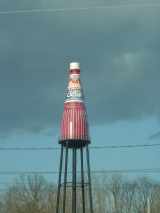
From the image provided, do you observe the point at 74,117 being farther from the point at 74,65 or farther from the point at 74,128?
the point at 74,65

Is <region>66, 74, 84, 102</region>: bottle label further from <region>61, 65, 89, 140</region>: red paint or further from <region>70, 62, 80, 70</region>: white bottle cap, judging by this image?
<region>70, 62, 80, 70</region>: white bottle cap

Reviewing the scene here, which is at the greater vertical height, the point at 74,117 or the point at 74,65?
the point at 74,65

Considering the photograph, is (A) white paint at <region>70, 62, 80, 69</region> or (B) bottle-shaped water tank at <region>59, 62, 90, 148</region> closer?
(B) bottle-shaped water tank at <region>59, 62, 90, 148</region>

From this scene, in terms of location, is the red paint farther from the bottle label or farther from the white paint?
the white paint

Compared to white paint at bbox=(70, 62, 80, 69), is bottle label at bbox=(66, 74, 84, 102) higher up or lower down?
lower down

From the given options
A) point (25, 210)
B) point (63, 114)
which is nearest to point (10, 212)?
point (25, 210)

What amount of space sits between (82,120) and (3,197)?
116 feet

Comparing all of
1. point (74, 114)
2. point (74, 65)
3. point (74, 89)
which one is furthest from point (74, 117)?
point (74, 65)

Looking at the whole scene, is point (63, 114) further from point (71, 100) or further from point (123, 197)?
point (123, 197)

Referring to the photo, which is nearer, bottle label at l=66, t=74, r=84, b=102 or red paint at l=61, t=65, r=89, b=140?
red paint at l=61, t=65, r=89, b=140

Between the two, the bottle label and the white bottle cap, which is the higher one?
the white bottle cap

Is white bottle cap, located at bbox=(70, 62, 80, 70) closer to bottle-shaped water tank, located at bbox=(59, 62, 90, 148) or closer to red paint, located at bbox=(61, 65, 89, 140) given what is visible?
bottle-shaped water tank, located at bbox=(59, 62, 90, 148)

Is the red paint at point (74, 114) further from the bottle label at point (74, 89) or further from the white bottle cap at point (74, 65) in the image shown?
the white bottle cap at point (74, 65)

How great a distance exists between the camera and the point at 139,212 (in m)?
84.3
